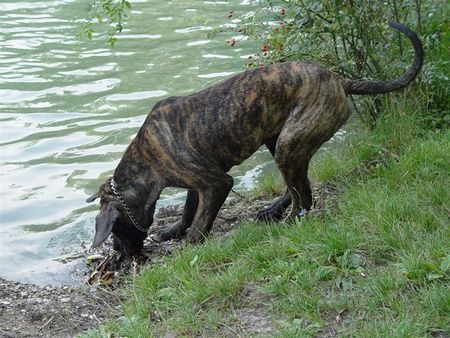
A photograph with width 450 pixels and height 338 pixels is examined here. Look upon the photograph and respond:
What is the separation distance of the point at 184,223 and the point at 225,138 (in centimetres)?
105

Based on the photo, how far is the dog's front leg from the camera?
697 centimetres

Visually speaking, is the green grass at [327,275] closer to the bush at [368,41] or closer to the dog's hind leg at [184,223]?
the dog's hind leg at [184,223]

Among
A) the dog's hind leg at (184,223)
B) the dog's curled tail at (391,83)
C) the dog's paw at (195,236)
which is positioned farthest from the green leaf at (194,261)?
the dog's curled tail at (391,83)

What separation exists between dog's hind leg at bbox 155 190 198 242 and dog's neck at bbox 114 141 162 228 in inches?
16.3

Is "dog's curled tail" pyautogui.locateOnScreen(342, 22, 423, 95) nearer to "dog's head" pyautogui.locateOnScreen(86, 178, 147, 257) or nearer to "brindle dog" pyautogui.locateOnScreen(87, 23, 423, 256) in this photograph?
"brindle dog" pyautogui.locateOnScreen(87, 23, 423, 256)

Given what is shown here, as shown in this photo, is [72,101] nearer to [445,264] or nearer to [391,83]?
[391,83]

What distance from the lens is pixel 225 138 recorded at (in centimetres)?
696

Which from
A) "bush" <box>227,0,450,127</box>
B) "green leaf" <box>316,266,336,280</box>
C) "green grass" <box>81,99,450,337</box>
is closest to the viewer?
"green grass" <box>81,99,450,337</box>

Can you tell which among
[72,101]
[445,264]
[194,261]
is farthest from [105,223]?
[72,101]

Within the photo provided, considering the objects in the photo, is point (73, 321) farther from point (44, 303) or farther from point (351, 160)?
point (351, 160)

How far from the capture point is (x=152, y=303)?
5.48 meters

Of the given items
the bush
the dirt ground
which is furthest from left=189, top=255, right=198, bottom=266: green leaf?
the bush

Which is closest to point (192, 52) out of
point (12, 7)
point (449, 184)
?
point (12, 7)

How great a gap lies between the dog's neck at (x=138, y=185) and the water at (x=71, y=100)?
0.87m
